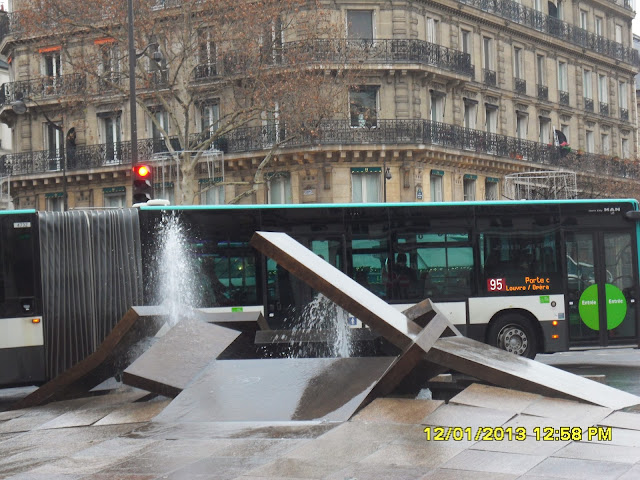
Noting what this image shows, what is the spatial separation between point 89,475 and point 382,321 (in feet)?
10.4

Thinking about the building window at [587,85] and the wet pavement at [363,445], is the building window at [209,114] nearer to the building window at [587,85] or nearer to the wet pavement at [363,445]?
the building window at [587,85]

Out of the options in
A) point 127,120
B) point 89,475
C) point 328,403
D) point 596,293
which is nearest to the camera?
point 89,475

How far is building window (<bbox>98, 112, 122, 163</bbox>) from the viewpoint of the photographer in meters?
41.7

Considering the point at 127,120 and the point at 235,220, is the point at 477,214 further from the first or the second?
the point at 127,120

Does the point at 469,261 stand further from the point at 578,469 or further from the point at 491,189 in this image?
the point at 491,189

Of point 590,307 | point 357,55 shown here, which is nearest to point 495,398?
point 590,307

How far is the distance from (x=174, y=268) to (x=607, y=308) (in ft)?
24.3

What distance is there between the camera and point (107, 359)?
10555mm

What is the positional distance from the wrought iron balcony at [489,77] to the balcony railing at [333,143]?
2.38 m

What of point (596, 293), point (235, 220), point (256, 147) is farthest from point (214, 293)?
point (256, 147)

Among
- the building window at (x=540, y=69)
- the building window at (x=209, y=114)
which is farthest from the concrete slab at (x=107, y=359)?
the building window at (x=540, y=69)

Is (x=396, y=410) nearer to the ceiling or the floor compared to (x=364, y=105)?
nearer to the floor

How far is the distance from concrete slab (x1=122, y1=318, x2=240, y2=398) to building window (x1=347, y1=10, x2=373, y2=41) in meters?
29.5

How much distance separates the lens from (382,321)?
921 centimetres
